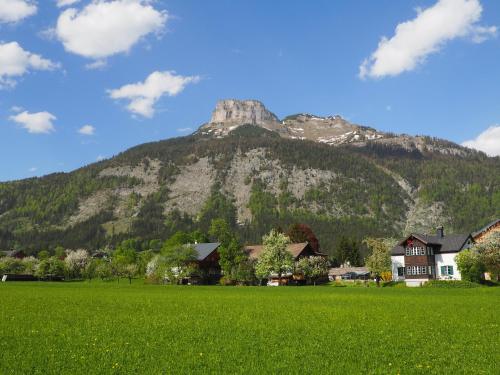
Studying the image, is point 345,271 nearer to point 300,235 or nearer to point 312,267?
point 300,235

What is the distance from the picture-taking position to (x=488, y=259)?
74688mm

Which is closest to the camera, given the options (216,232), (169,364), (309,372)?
(309,372)

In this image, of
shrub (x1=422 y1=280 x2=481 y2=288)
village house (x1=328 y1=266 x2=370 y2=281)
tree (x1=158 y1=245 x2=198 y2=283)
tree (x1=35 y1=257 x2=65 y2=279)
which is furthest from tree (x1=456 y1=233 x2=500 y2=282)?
tree (x1=35 y1=257 x2=65 y2=279)

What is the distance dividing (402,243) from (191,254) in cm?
4687

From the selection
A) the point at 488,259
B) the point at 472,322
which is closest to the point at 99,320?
the point at 472,322

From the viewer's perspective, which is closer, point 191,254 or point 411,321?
point 411,321

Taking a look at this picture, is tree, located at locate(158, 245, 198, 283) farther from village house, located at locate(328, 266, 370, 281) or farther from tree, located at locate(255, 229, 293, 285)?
village house, located at locate(328, 266, 370, 281)

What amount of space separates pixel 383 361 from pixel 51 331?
14282mm

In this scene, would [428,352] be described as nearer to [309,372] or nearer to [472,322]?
[309,372]

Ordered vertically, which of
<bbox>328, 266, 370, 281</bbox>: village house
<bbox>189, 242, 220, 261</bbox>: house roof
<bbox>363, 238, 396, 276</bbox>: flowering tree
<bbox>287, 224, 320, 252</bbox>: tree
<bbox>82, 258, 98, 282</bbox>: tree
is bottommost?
<bbox>328, 266, 370, 281</bbox>: village house

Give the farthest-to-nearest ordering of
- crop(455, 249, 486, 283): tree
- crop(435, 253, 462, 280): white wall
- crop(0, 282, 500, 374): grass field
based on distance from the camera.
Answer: crop(435, 253, 462, 280): white wall, crop(455, 249, 486, 283): tree, crop(0, 282, 500, 374): grass field

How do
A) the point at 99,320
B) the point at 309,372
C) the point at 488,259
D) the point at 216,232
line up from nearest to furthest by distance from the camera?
1. the point at 309,372
2. the point at 99,320
3. the point at 488,259
4. the point at 216,232

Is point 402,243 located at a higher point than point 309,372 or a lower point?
higher

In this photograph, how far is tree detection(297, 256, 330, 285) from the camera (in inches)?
3839
